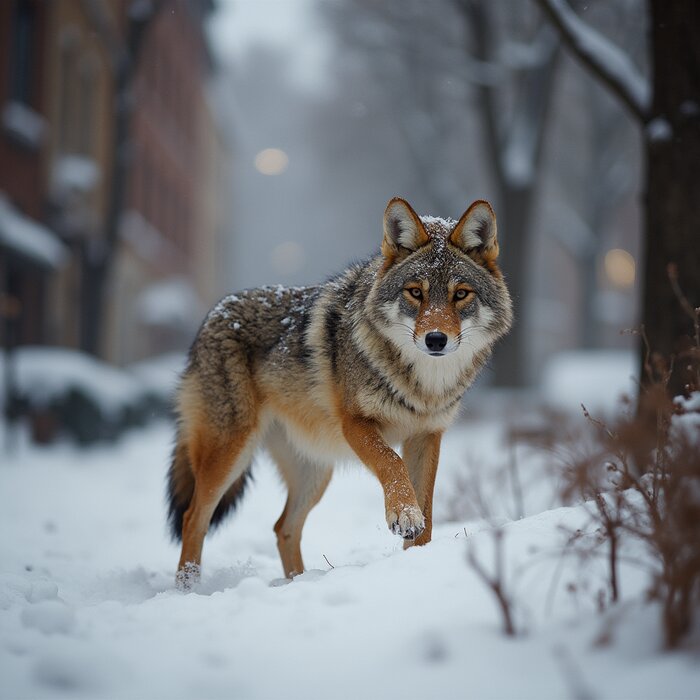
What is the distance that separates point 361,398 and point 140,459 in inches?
315

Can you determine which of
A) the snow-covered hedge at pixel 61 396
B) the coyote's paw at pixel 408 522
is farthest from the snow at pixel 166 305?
the coyote's paw at pixel 408 522

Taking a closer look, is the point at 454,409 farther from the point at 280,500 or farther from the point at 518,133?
the point at 518,133

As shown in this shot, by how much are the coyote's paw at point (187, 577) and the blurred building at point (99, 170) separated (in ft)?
24.2

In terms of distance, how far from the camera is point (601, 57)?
6.27 meters

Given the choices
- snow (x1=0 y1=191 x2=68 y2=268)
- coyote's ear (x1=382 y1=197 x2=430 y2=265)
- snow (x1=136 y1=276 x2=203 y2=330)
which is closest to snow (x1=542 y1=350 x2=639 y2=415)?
coyote's ear (x1=382 y1=197 x2=430 y2=265)

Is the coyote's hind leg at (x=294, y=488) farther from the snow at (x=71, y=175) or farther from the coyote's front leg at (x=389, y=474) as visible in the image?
the snow at (x=71, y=175)

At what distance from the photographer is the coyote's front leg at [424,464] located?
13.9 ft

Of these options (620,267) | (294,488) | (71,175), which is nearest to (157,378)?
(71,175)

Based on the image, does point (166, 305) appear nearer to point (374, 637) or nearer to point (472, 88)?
point (472, 88)

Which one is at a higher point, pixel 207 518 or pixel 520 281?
pixel 520 281

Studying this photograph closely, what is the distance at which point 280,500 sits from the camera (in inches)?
329

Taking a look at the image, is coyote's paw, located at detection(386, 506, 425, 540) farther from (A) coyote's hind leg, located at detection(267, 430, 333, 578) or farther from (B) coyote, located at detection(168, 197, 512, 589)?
(A) coyote's hind leg, located at detection(267, 430, 333, 578)

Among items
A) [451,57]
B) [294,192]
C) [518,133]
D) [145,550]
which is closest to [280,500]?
[145,550]

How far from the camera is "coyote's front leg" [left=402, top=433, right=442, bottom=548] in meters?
4.25
